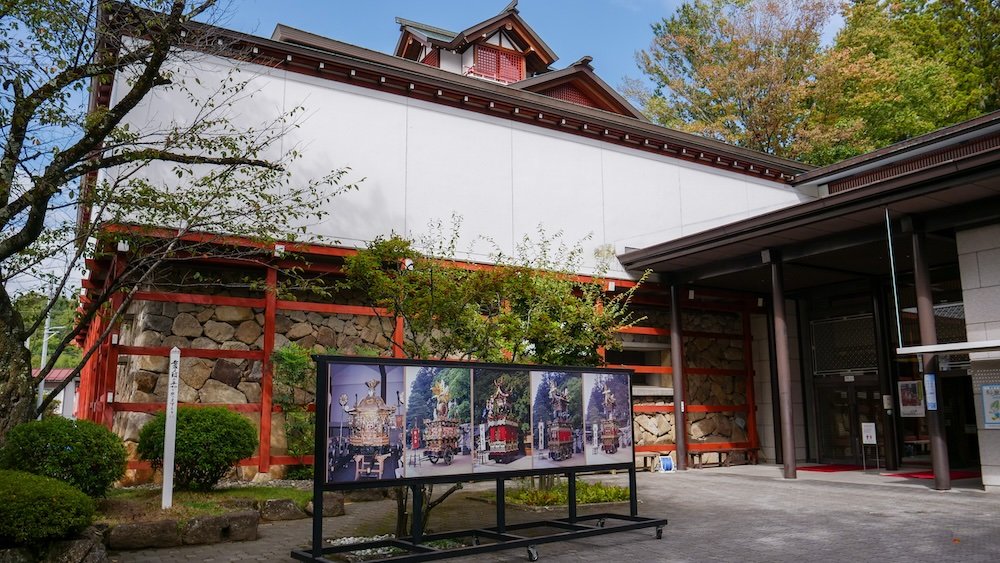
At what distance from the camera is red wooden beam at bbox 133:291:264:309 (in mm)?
12047

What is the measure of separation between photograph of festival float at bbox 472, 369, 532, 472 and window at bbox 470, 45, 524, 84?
1904 cm

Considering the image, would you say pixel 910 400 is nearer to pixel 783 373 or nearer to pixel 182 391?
pixel 783 373

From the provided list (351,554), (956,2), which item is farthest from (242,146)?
(956,2)

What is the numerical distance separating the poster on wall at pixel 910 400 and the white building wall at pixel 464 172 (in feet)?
19.3

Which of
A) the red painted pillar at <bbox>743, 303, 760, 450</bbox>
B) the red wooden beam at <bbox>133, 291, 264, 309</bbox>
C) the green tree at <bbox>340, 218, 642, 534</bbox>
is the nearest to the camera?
the green tree at <bbox>340, 218, 642, 534</bbox>

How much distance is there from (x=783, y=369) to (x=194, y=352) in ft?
35.4

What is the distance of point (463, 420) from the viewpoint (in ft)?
23.4

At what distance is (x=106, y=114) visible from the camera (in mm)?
8109

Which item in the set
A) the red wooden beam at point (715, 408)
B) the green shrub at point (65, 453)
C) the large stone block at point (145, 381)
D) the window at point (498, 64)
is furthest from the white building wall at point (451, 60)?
the green shrub at point (65, 453)

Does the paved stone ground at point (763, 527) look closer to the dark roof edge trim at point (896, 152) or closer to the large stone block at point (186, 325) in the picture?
the large stone block at point (186, 325)

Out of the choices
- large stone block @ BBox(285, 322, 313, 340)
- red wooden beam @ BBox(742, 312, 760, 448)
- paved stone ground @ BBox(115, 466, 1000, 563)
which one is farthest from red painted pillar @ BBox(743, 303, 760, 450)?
large stone block @ BBox(285, 322, 313, 340)

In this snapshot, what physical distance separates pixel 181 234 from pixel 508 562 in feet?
20.3

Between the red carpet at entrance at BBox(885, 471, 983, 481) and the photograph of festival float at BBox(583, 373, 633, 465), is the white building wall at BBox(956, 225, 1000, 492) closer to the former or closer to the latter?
the red carpet at entrance at BBox(885, 471, 983, 481)

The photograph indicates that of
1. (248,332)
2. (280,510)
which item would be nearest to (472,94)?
(248,332)
